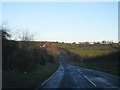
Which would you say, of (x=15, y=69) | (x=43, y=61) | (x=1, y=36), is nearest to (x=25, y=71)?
(x=15, y=69)

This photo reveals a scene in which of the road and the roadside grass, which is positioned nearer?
the roadside grass

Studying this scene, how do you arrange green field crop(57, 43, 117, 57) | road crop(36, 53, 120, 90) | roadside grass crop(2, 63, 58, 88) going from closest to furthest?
roadside grass crop(2, 63, 58, 88) < road crop(36, 53, 120, 90) < green field crop(57, 43, 117, 57)

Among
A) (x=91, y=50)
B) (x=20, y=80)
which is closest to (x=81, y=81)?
(x=20, y=80)

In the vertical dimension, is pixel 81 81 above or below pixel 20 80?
below

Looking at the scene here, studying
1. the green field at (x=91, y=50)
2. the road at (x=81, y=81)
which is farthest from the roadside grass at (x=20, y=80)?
the green field at (x=91, y=50)

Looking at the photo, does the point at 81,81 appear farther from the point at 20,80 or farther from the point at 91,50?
the point at 91,50

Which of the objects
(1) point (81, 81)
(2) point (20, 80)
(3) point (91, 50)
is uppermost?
(2) point (20, 80)

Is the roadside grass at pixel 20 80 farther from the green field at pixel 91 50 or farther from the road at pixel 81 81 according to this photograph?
the green field at pixel 91 50

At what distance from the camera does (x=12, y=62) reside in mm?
33500

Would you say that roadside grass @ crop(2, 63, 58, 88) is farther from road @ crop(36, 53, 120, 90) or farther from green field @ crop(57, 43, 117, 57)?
green field @ crop(57, 43, 117, 57)

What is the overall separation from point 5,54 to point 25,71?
14.6 ft

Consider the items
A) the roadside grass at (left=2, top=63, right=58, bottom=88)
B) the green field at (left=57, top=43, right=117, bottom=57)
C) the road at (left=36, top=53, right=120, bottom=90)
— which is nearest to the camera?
the roadside grass at (left=2, top=63, right=58, bottom=88)

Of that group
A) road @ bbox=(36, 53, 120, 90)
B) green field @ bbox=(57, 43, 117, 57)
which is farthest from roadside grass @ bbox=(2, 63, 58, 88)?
green field @ bbox=(57, 43, 117, 57)

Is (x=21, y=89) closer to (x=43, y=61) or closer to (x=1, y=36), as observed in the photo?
(x=1, y=36)
